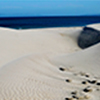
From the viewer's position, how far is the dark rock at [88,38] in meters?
19.8

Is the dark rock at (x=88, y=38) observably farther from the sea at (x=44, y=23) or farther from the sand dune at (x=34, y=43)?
the sea at (x=44, y=23)

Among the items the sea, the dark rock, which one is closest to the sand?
the dark rock

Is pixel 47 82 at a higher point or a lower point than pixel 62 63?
higher

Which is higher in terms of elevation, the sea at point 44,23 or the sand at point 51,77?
the sand at point 51,77

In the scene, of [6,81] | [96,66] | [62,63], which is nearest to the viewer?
[6,81]

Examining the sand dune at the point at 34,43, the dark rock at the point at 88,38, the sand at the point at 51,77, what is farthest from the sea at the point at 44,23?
the sand at the point at 51,77

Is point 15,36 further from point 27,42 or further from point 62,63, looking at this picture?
point 62,63

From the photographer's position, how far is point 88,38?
2070 centimetres

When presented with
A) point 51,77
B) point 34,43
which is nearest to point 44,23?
point 34,43

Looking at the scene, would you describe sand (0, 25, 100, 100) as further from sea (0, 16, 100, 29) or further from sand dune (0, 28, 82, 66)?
sea (0, 16, 100, 29)

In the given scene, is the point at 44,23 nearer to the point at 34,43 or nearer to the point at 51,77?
the point at 34,43

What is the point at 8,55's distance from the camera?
16.4m

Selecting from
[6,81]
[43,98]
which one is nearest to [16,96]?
[43,98]

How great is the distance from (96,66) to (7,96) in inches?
187
